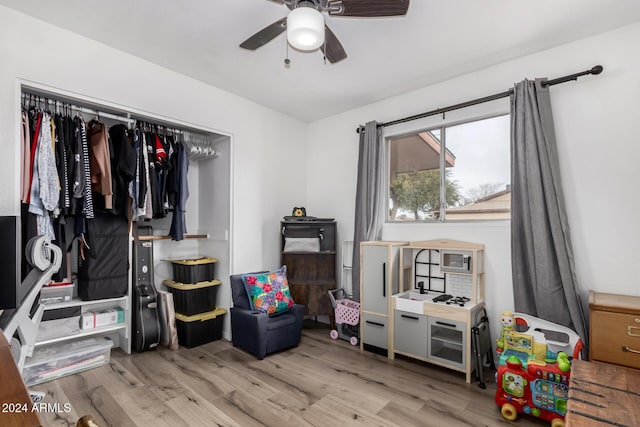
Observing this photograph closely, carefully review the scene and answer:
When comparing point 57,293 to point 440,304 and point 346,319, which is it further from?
point 440,304

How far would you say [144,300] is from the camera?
321 centimetres

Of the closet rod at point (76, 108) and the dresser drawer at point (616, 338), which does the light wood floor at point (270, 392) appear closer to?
the dresser drawer at point (616, 338)

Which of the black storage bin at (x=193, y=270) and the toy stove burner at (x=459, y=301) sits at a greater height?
the black storage bin at (x=193, y=270)

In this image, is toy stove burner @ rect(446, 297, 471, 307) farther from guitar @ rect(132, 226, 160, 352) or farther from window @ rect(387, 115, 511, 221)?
guitar @ rect(132, 226, 160, 352)

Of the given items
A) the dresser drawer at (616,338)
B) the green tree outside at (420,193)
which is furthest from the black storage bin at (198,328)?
the dresser drawer at (616,338)

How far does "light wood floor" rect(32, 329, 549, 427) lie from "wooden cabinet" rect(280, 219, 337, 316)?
2.65ft

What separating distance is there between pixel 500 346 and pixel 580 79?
7.41 feet

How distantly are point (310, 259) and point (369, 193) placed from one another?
1087mm

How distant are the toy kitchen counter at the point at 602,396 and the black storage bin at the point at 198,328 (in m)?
3.10

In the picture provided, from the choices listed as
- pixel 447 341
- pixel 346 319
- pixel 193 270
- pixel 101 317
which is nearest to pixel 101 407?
pixel 101 317

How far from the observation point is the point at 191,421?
6.85ft

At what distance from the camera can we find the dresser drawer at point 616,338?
2.00m

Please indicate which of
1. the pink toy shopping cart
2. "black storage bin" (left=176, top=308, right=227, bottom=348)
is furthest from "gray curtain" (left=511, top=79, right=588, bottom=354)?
"black storage bin" (left=176, top=308, right=227, bottom=348)

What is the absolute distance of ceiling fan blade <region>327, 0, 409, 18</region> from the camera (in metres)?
1.72
